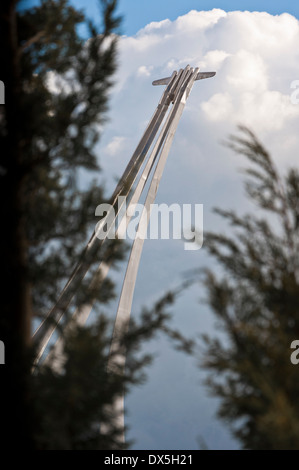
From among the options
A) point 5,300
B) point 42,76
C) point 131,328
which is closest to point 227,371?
point 131,328

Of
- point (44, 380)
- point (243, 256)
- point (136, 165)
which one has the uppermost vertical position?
point (136, 165)

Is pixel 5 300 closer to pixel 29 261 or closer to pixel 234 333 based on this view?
pixel 29 261

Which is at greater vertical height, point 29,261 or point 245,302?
point 29,261

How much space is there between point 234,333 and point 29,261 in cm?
138

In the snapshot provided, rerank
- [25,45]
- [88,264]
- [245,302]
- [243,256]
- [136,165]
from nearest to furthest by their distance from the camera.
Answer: [245,302] → [243,256] → [88,264] → [25,45] → [136,165]

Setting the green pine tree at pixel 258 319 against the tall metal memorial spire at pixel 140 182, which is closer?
the green pine tree at pixel 258 319

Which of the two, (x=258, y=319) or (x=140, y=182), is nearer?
(x=258, y=319)

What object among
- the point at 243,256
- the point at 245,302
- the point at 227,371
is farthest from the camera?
the point at 243,256

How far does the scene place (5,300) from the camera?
3.32m

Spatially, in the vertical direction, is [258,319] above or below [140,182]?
below

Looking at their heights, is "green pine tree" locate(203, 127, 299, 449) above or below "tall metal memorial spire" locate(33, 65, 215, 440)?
below

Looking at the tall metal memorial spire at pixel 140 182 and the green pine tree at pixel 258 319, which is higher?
the tall metal memorial spire at pixel 140 182

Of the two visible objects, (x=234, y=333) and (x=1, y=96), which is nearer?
(x=234, y=333)

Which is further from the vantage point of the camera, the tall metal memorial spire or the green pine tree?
the tall metal memorial spire
